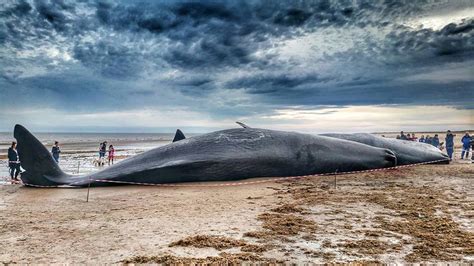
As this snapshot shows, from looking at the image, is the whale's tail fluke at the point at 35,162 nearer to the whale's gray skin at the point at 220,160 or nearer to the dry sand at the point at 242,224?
the whale's gray skin at the point at 220,160

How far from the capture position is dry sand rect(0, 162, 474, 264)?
4133 mm

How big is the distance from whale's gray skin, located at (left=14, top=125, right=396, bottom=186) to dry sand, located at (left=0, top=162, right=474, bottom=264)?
25.2 inches

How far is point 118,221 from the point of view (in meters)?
5.75

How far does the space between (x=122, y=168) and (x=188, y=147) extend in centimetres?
198

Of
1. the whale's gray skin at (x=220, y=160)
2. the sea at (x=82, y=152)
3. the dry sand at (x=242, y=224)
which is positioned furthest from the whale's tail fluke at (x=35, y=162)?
the sea at (x=82, y=152)

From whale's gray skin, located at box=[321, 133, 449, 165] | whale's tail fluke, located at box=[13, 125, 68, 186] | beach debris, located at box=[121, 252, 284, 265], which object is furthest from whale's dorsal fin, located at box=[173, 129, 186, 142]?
beach debris, located at box=[121, 252, 284, 265]

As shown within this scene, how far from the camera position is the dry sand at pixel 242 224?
13.6 feet

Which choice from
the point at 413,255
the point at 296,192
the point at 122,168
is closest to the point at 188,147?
the point at 122,168

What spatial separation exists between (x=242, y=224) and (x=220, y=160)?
4.46 m

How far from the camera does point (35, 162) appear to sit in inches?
380

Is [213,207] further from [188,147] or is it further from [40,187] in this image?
[40,187]

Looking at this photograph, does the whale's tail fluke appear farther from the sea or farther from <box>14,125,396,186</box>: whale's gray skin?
the sea

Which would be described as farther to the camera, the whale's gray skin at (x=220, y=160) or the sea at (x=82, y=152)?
the sea at (x=82, y=152)

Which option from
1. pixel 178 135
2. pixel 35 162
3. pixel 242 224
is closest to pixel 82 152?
pixel 178 135
